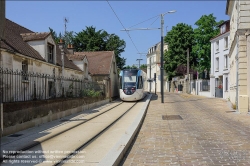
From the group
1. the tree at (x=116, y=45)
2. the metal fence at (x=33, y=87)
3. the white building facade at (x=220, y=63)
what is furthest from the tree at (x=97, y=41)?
the metal fence at (x=33, y=87)

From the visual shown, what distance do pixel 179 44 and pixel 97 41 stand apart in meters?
15.7

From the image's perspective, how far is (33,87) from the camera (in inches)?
460

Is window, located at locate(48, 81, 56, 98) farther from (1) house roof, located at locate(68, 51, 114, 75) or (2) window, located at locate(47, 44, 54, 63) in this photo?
(1) house roof, located at locate(68, 51, 114, 75)

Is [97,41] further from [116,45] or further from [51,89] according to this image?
[51,89]

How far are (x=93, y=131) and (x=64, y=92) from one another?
659cm

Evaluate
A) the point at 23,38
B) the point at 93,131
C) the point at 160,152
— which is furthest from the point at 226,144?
the point at 23,38

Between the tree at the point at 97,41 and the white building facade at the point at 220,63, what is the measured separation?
700 inches

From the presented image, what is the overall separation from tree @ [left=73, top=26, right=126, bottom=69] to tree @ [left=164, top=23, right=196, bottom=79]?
9612mm

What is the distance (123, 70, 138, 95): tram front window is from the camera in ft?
80.4

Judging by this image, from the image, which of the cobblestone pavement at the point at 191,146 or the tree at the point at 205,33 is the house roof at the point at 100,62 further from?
the cobblestone pavement at the point at 191,146

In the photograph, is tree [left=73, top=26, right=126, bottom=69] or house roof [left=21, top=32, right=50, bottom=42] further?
tree [left=73, top=26, right=126, bottom=69]

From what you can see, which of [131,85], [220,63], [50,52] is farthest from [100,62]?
[220,63]

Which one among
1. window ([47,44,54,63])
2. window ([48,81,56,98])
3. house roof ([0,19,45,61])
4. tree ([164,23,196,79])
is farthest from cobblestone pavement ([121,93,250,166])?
tree ([164,23,196,79])

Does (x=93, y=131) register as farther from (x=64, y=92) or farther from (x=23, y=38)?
(x=23, y=38)
